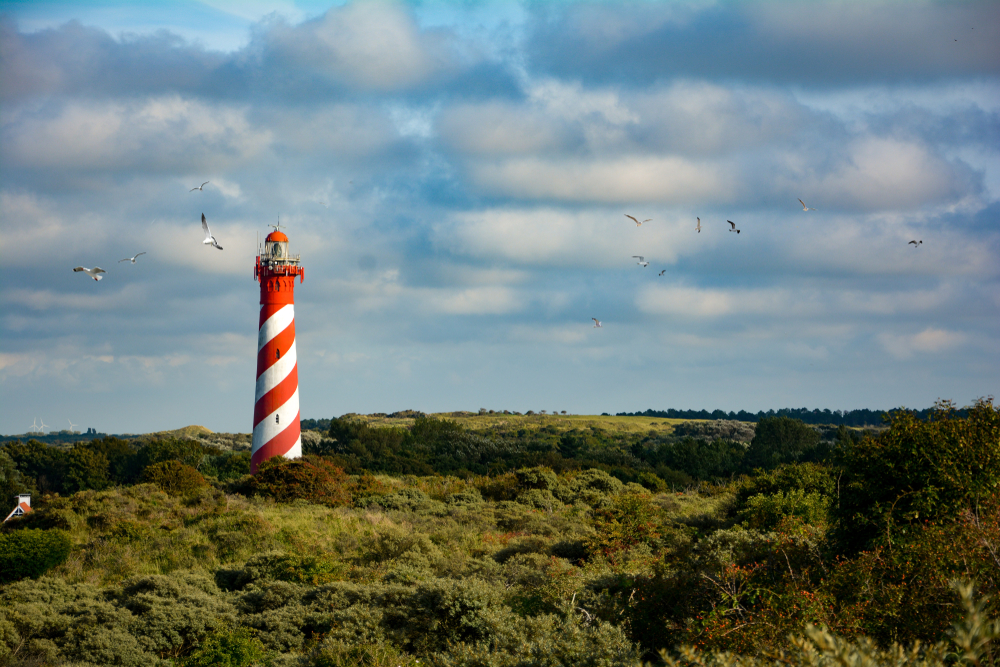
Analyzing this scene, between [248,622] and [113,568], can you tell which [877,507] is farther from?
[113,568]

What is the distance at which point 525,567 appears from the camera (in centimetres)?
1822

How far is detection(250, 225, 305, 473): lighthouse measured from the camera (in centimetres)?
3522

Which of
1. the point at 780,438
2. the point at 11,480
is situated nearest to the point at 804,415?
the point at 780,438

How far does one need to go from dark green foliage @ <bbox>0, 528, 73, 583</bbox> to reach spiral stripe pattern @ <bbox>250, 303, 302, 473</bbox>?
1220 cm

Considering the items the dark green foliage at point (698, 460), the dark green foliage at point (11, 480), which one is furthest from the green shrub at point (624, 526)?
the dark green foliage at point (11, 480)

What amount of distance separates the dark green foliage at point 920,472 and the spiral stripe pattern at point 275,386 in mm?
25254

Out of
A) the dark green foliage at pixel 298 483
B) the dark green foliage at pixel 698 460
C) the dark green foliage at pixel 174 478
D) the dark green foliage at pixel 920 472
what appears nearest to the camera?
the dark green foliage at pixel 920 472

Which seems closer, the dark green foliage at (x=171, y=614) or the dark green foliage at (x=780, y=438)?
the dark green foliage at (x=171, y=614)

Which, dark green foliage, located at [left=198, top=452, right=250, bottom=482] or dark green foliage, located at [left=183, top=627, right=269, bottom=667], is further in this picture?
dark green foliage, located at [left=198, top=452, right=250, bottom=482]

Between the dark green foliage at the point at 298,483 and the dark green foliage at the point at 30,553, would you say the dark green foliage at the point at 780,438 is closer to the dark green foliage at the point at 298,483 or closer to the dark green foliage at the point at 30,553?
the dark green foliage at the point at 298,483

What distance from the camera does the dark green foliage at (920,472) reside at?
44.7 feet

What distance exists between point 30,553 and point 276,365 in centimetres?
1427

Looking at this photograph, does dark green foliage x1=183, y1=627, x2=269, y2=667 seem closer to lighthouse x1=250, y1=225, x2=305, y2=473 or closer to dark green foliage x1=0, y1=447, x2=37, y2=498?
lighthouse x1=250, y1=225, x2=305, y2=473

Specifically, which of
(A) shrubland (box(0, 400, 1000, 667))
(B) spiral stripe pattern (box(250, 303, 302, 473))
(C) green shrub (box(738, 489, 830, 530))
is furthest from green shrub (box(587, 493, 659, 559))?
(B) spiral stripe pattern (box(250, 303, 302, 473))
